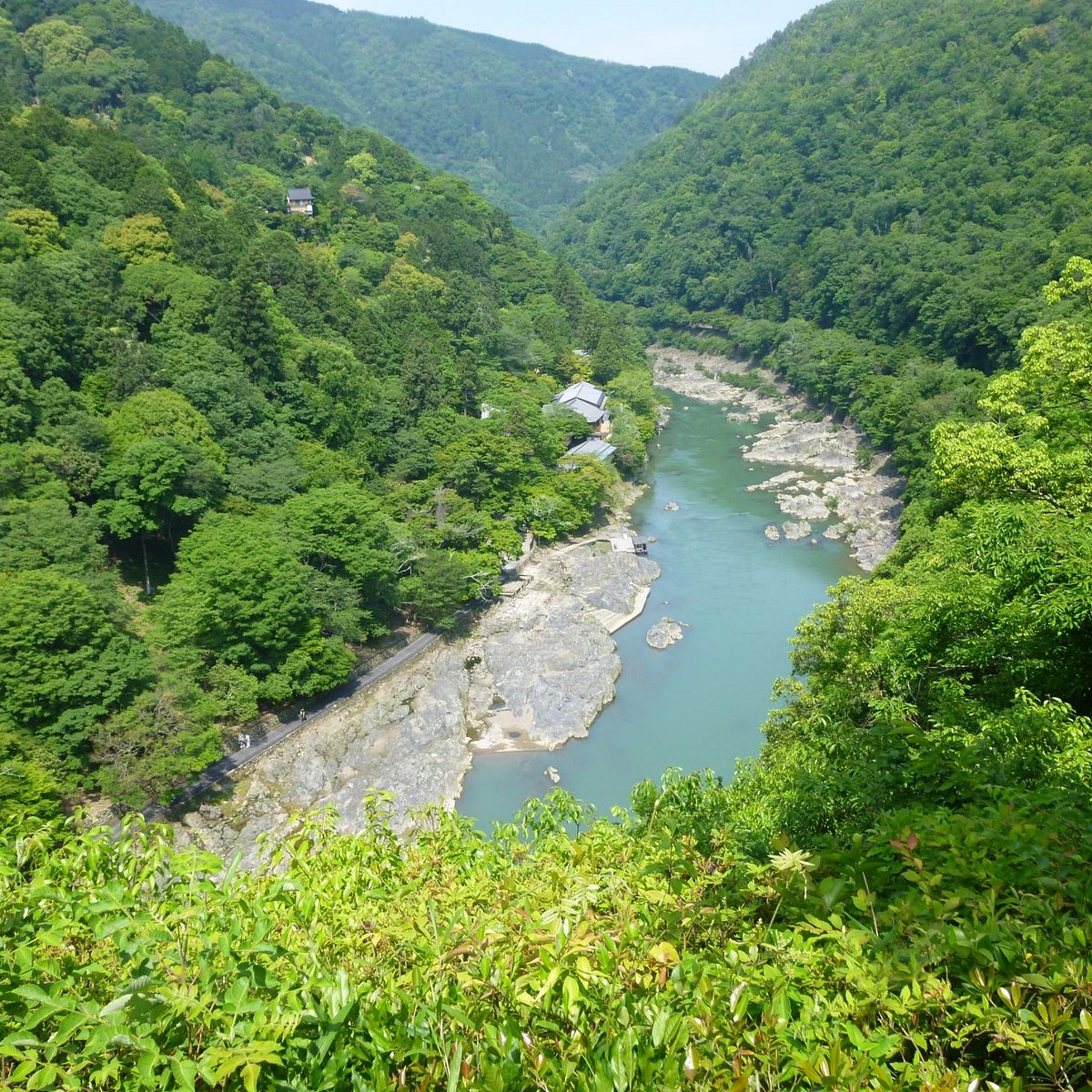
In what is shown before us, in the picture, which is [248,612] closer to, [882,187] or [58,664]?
[58,664]

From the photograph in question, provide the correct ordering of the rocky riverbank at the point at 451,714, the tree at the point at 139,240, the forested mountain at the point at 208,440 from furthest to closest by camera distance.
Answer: the tree at the point at 139,240 < the rocky riverbank at the point at 451,714 < the forested mountain at the point at 208,440

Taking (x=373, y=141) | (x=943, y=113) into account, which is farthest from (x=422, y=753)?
(x=943, y=113)

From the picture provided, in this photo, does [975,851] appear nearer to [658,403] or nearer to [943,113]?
[658,403]

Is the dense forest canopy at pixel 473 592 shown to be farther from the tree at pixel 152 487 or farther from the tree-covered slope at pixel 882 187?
the tree-covered slope at pixel 882 187

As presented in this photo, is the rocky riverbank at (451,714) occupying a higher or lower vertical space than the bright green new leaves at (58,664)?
lower

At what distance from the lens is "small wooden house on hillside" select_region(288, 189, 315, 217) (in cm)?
3912

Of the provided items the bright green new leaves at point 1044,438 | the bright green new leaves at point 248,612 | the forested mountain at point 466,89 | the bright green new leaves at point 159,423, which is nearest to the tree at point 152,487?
the bright green new leaves at point 159,423

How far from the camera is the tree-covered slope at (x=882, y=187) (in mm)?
36875

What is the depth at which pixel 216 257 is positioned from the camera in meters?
25.2

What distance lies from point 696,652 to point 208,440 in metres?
13.6

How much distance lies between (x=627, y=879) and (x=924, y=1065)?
4.71ft

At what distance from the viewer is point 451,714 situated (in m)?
17.8

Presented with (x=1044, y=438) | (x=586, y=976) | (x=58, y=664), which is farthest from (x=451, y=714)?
(x=586, y=976)

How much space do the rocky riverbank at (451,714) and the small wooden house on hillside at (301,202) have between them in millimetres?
26257
